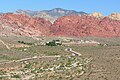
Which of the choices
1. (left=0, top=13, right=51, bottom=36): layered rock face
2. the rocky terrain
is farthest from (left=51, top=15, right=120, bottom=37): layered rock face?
(left=0, top=13, right=51, bottom=36): layered rock face

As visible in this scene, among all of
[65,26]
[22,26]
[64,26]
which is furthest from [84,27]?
[22,26]

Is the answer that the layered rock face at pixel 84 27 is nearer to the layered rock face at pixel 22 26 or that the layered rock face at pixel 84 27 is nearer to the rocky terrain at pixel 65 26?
the rocky terrain at pixel 65 26

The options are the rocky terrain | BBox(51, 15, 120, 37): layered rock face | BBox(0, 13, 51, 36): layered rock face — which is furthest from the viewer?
BBox(51, 15, 120, 37): layered rock face

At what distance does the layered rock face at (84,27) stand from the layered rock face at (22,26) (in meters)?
4.87

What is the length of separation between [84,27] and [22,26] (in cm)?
2295

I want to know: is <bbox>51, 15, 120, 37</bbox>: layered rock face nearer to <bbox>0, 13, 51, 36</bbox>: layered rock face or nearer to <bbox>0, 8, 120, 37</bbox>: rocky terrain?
<bbox>0, 8, 120, 37</bbox>: rocky terrain

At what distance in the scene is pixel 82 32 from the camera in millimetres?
147375

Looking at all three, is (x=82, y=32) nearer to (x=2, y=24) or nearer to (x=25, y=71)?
(x=2, y=24)

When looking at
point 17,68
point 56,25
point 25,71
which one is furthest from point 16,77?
point 56,25

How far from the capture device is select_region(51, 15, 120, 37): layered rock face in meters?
147

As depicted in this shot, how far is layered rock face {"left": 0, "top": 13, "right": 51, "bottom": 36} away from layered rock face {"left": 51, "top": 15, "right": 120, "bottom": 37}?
4.87 m

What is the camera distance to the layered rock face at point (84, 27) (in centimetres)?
14725

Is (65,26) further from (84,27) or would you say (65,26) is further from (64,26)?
(84,27)

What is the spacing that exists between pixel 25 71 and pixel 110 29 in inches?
4178
